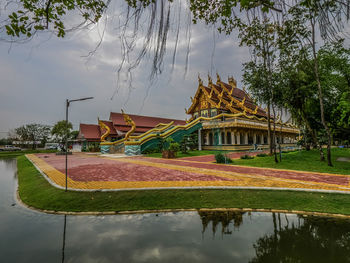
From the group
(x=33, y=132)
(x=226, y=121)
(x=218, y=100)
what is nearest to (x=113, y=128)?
(x=218, y=100)

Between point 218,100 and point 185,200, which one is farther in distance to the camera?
point 218,100

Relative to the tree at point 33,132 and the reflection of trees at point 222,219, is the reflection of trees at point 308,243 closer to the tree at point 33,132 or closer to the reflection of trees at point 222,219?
the reflection of trees at point 222,219

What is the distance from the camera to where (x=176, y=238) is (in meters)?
3.59

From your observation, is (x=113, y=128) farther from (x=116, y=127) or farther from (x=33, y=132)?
(x=33, y=132)

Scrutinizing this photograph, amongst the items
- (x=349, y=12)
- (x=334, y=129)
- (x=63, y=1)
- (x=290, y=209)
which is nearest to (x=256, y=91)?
(x=334, y=129)

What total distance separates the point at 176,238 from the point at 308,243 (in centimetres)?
242

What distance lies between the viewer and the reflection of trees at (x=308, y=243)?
2912 mm

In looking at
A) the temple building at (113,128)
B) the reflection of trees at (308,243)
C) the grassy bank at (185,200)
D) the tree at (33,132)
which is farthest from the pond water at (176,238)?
the tree at (33,132)

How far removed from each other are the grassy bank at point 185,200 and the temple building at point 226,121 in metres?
16.3

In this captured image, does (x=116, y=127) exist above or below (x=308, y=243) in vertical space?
above

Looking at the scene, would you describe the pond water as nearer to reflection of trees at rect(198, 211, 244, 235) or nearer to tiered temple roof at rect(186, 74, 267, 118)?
reflection of trees at rect(198, 211, 244, 235)

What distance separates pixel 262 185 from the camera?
7121 millimetres

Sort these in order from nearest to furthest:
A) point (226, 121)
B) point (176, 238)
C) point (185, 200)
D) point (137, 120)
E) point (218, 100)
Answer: point (176, 238) → point (185, 200) → point (226, 121) → point (218, 100) → point (137, 120)

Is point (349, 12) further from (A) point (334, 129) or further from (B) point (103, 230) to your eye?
(A) point (334, 129)
